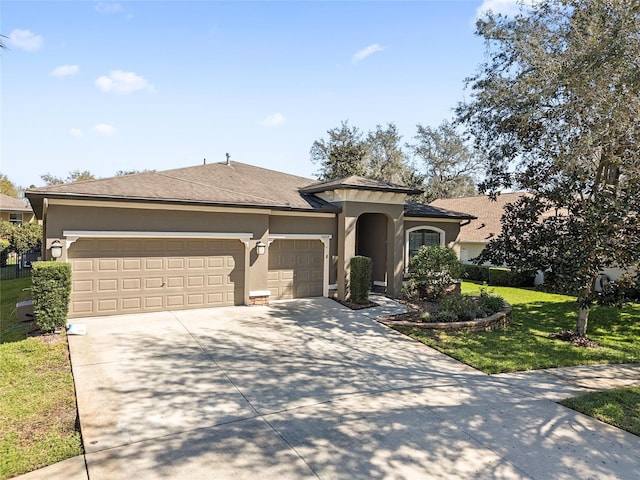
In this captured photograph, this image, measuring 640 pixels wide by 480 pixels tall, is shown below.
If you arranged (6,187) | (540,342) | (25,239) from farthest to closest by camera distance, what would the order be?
(6,187) < (25,239) < (540,342)

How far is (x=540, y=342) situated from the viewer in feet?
34.3

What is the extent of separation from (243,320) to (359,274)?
429cm

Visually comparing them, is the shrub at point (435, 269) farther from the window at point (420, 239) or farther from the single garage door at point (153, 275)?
the single garage door at point (153, 275)

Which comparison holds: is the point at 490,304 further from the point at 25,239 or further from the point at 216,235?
the point at 25,239

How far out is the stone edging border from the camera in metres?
10.8

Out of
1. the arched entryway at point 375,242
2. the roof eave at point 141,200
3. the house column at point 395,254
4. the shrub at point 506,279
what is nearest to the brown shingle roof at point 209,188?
the roof eave at point 141,200

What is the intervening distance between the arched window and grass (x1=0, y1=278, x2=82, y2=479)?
1219 centimetres

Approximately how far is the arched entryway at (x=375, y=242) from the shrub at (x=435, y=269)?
2.44 meters

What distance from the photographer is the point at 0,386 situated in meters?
6.39

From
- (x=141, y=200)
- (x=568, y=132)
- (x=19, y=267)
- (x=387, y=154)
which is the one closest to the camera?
(x=141, y=200)

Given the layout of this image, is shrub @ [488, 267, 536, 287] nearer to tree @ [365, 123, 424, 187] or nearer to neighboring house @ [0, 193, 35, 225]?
tree @ [365, 123, 424, 187]

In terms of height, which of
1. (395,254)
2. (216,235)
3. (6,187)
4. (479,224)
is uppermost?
(6,187)

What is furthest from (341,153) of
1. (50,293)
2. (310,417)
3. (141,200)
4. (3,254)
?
(310,417)

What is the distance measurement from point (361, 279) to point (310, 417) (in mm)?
7913
